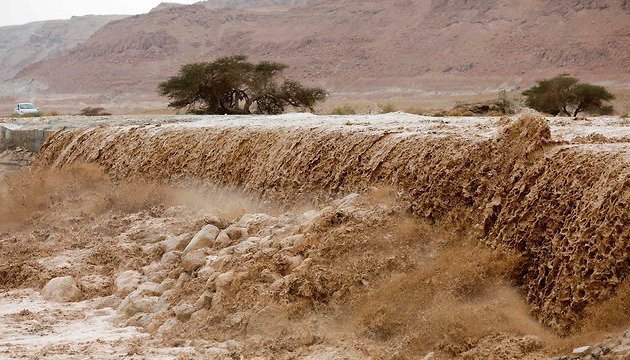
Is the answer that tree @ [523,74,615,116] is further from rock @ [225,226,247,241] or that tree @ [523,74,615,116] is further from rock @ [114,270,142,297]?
rock @ [114,270,142,297]

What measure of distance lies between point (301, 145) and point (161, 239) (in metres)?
2.60

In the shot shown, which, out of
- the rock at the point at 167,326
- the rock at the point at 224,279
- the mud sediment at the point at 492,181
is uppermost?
the mud sediment at the point at 492,181

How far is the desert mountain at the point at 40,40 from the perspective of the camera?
136613 millimetres

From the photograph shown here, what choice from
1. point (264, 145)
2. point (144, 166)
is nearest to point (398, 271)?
point (264, 145)

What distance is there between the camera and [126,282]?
9.30m

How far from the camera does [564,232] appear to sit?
22.1 feet

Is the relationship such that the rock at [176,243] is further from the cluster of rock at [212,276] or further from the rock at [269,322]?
the rock at [269,322]

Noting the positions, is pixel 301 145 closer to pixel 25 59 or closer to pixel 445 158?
pixel 445 158

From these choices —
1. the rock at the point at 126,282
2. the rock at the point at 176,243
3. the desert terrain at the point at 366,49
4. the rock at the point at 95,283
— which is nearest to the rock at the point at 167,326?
the rock at the point at 126,282

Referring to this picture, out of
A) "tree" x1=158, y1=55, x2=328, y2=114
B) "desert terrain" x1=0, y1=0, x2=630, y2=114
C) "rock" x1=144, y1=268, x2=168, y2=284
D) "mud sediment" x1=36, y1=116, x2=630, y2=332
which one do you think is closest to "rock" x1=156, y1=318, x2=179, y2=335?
"rock" x1=144, y1=268, x2=168, y2=284

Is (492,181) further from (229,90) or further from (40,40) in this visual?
(40,40)

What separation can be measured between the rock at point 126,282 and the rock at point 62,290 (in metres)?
0.48

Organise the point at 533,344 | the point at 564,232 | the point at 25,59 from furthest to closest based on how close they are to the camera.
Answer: the point at 25,59 → the point at 564,232 → the point at 533,344

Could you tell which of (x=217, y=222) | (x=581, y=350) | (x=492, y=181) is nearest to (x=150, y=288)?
(x=217, y=222)
